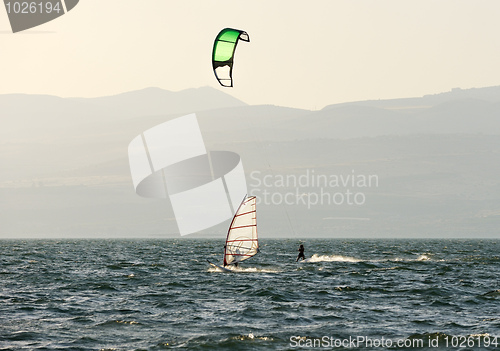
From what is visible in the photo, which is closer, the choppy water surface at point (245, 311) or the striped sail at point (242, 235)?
the choppy water surface at point (245, 311)

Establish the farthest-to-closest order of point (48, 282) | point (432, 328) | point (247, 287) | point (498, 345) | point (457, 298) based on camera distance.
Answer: point (48, 282) < point (247, 287) < point (457, 298) < point (432, 328) < point (498, 345)

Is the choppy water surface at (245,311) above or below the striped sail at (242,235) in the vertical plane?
below

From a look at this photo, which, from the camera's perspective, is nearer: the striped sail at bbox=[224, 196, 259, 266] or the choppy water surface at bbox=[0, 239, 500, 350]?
A: the choppy water surface at bbox=[0, 239, 500, 350]

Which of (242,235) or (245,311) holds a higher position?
(242,235)

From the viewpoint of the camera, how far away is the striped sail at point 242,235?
1460 inches

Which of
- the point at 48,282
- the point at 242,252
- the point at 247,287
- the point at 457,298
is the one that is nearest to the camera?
the point at 457,298

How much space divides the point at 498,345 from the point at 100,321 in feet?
39.4

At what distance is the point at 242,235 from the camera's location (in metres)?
37.8

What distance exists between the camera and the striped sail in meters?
37.1

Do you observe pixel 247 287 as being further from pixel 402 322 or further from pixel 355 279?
pixel 402 322

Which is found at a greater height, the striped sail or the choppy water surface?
the striped sail

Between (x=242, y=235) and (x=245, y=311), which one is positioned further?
(x=242, y=235)

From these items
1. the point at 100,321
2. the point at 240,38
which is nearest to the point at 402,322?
the point at 100,321

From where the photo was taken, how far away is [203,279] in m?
34.0
